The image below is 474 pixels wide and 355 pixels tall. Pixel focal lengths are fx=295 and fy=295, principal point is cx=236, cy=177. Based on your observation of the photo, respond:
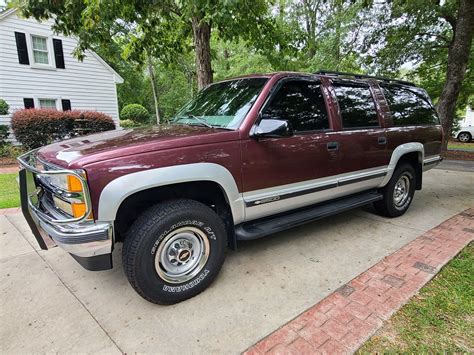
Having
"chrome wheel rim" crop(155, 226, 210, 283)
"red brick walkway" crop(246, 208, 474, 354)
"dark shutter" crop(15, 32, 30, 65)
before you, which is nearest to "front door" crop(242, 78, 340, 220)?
"chrome wheel rim" crop(155, 226, 210, 283)

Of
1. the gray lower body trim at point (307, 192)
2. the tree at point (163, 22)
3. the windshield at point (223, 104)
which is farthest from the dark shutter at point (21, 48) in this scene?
the gray lower body trim at point (307, 192)

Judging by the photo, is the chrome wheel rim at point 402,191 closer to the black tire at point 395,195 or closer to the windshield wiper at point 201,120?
the black tire at point 395,195

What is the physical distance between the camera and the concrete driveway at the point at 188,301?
2.16 m

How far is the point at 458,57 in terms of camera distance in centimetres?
912

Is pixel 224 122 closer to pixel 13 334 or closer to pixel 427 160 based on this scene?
pixel 13 334

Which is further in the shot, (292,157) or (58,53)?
(58,53)

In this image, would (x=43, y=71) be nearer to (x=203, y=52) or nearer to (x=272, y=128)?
(x=203, y=52)

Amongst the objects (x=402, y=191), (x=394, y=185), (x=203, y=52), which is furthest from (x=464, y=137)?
(x=203, y=52)

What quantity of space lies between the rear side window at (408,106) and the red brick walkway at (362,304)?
69.5 inches

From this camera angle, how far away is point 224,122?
2.94 metres

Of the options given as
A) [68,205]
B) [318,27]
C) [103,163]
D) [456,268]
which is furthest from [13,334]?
[318,27]

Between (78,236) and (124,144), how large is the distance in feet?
2.55

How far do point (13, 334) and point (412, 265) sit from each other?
3.62 metres

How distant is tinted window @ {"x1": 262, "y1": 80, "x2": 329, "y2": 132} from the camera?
3076mm
